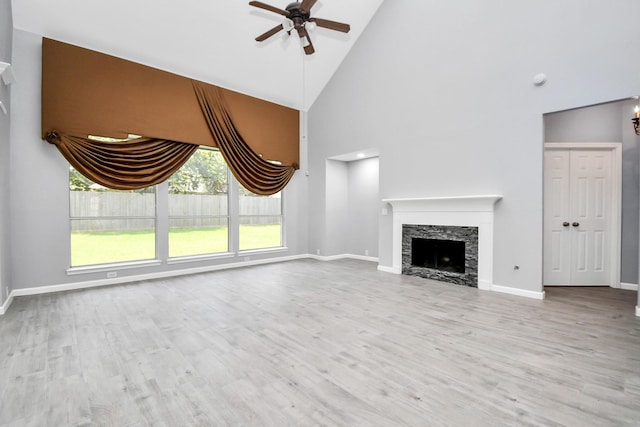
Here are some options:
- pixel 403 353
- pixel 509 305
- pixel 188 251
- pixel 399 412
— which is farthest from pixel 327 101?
pixel 399 412

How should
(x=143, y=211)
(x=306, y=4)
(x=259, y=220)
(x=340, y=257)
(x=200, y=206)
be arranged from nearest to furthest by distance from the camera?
(x=306, y=4), (x=143, y=211), (x=200, y=206), (x=259, y=220), (x=340, y=257)

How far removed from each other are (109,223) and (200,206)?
1.49 m

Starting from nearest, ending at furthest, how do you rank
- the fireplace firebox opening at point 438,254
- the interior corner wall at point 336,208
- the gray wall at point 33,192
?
1. the gray wall at point 33,192
2. the fireplace firebox opening at point 438,254
3. the interior corner wall at point 336,208

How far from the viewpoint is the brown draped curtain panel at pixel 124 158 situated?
4.33m

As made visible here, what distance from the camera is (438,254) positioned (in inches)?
200

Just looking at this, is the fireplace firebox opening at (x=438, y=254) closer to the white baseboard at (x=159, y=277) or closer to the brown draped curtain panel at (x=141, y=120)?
the white baseboard at (x=159, y=277)

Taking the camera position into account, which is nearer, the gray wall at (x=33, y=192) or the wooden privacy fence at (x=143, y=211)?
the gray wall at (x=33, y=192)

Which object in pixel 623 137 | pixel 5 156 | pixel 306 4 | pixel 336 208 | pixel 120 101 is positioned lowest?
pixel 336 208

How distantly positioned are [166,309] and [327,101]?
5.40 m

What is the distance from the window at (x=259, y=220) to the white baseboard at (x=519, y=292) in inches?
177

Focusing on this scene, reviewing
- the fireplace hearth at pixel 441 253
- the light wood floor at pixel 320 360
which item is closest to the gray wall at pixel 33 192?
the light wood floor at pixel 320 360

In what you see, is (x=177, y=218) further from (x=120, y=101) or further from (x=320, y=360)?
(x=320, y=360)

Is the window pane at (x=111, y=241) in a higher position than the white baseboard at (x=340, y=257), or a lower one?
higher

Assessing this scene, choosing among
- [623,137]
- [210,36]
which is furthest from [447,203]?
[210,36]
